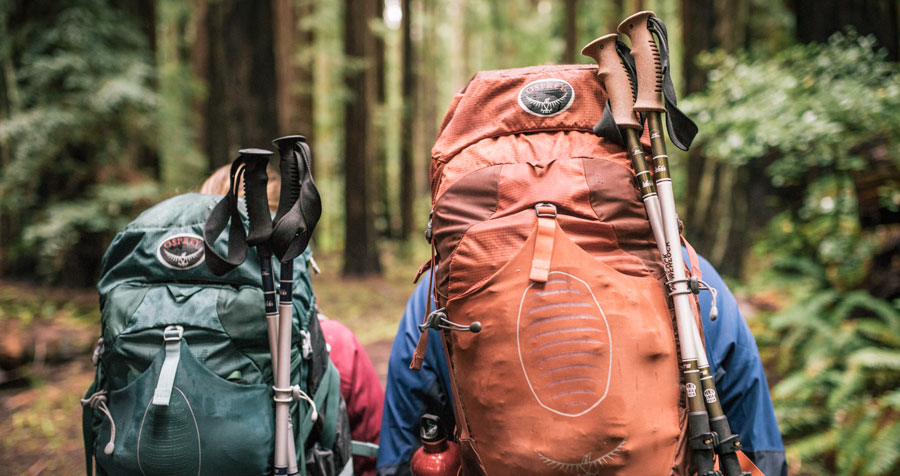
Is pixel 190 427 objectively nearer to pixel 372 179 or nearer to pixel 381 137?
pixel 372 179

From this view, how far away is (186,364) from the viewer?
181 cm

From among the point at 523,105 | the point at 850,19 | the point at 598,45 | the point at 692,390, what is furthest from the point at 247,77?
the point at 850,19

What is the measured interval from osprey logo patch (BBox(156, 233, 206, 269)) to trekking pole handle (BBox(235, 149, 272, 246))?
225 mm

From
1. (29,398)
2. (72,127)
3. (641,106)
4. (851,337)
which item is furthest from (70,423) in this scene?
(851,337)

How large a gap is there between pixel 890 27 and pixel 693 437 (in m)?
6.32

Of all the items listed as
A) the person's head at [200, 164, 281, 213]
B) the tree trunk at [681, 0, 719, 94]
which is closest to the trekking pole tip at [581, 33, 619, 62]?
the person's head at [200, 164, 281, 213]

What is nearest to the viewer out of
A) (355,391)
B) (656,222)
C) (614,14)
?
(656,222)

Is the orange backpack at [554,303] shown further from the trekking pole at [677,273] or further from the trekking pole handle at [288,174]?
the trekking pole handle at [288,174]

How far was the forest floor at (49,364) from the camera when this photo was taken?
436 centimetres

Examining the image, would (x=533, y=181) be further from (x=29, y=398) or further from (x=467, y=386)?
(x=29, y=398)

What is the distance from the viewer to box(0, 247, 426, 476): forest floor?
4363 mm

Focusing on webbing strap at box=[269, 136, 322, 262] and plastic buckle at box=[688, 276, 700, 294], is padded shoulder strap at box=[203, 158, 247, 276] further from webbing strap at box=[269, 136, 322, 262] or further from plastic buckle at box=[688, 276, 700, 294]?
plastic buckle at box=[688, 276, 700, 294]

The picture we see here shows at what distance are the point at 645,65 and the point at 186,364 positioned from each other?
1.79m

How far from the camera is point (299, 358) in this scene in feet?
6.61
